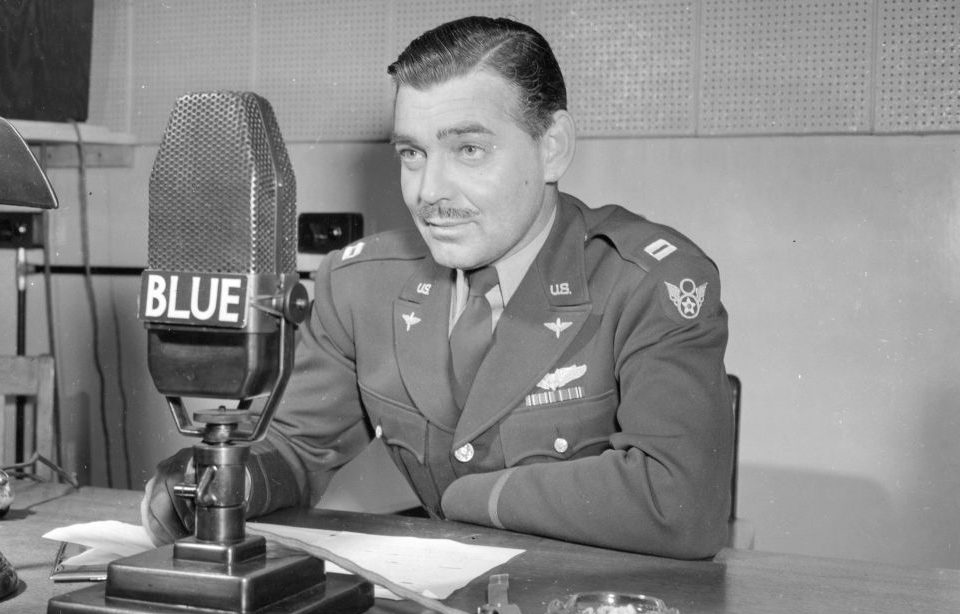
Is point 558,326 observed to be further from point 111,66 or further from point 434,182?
point 111,66

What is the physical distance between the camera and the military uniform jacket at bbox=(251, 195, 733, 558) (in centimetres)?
169

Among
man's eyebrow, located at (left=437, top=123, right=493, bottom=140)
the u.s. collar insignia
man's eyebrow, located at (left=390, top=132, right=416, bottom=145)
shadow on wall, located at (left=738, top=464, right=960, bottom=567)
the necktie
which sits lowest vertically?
shadow on wall, located at (left=738, top=464, right=960, bottom=567)

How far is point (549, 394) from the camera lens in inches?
77.9

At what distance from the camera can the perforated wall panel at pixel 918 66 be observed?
3.13m

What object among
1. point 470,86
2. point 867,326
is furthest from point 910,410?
point 470,86

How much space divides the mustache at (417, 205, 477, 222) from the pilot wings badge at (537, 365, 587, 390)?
1.06 ft

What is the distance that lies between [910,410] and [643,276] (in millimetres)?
1591

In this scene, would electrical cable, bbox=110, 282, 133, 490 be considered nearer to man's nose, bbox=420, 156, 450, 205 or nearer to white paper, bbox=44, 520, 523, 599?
man's nose, bbox=420, 156, 450, 205

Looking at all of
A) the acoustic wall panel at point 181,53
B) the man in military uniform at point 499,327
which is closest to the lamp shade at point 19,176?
the man in military uniform at point 499,327

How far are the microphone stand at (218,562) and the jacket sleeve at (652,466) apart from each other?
0.58 metres

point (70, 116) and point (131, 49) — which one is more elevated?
point (131, 49)

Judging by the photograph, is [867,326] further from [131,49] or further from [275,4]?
[131,49]

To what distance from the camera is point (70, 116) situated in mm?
3773

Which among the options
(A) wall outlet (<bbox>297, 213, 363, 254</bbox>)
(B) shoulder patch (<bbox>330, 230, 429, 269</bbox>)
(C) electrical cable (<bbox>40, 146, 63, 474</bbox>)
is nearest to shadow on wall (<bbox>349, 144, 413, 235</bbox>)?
(A) wall outlet (<bbox>297, 213, 363, 254</bbox>)
